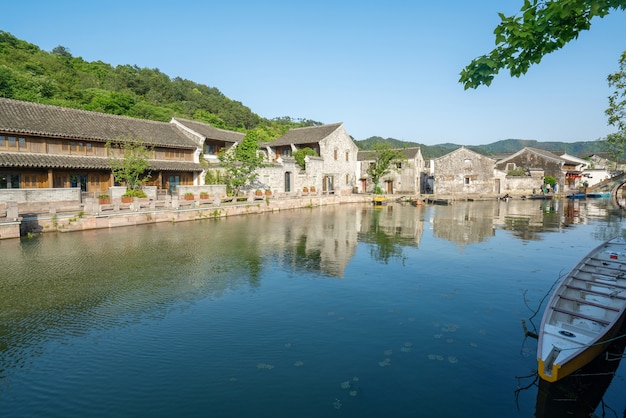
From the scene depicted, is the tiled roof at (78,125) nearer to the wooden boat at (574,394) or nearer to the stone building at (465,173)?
the wooden boat at (574,394)

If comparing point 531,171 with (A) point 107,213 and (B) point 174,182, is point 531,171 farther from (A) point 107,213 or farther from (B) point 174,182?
(A) point 107,213

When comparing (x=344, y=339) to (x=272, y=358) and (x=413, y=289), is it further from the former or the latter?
(x=413, y=289)

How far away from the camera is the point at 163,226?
23922 millimetres

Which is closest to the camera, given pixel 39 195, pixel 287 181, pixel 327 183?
pixel 39 195

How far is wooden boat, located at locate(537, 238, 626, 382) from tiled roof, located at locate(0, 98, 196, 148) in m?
30.4

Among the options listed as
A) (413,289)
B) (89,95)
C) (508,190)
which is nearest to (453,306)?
(413,289)

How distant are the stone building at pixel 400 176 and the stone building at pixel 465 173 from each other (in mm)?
3368

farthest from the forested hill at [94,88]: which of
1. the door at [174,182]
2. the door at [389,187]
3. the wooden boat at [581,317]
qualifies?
the wooden boat at [581,317]

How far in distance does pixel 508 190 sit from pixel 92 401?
61.4 meters

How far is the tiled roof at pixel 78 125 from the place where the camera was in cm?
2512

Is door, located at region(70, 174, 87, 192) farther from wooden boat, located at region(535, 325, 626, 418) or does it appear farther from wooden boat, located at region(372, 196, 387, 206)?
wooden boat, located at region(535, 325, 626, 418)

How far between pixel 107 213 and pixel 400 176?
41.2 m

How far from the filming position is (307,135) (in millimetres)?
48625

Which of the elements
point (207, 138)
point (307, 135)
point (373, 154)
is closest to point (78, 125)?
point (207, 138)
